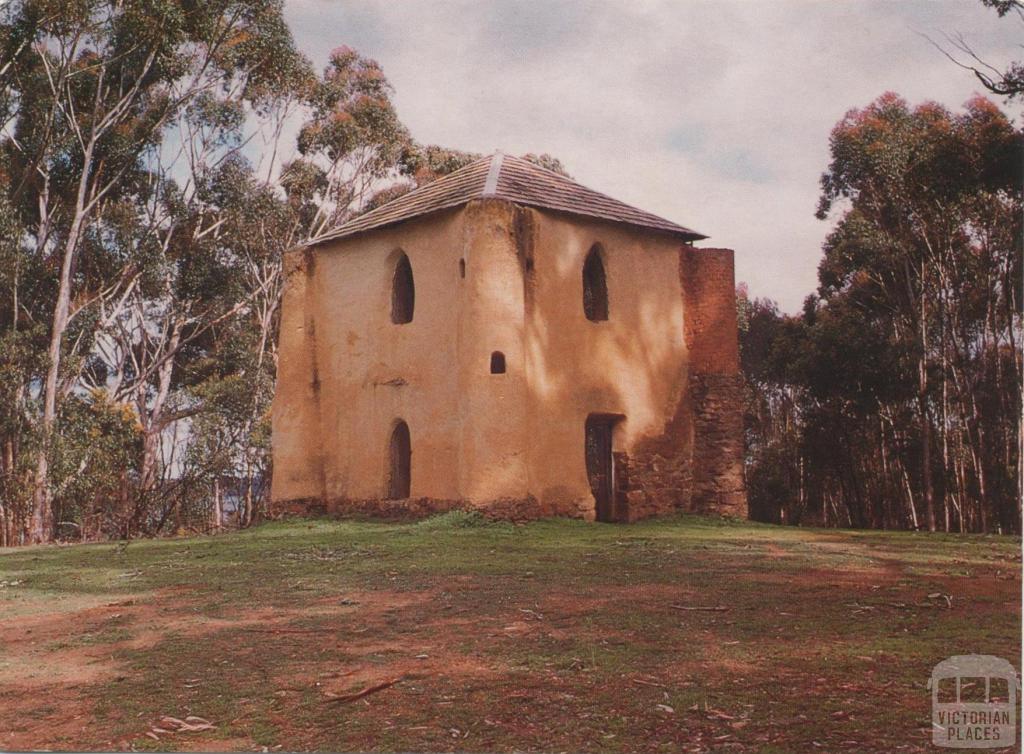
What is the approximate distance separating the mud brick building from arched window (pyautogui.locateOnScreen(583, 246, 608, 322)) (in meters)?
0.03

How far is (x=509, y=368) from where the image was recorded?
15.1 m

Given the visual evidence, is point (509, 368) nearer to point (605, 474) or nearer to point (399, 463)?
point (399, 463)

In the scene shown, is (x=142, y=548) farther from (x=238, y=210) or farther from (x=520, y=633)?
(x=238, y=210)

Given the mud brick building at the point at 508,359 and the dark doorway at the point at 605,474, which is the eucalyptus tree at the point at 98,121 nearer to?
the mud brick building at the point at 508,359

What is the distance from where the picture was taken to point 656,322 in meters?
17.5

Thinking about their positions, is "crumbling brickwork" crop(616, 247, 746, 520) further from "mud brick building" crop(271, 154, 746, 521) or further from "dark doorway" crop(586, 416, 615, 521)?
"dark doorway" crop(586, 416, 615, 521)

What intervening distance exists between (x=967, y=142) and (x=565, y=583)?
9.50 meters

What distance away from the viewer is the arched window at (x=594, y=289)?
1695 cm

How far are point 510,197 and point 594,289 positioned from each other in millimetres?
2411

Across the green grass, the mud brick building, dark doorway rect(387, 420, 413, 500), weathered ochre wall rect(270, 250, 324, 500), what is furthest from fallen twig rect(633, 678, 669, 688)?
weathered ochre wall rect(270, 250, 324, 500)

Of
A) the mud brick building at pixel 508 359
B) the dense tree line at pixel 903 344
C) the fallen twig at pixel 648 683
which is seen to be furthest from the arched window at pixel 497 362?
the fallen twig at pixel 648 683

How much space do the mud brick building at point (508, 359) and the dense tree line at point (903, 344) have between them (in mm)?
4020

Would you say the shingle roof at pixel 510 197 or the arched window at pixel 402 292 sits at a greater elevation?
the shingle roof at pixel 510 197

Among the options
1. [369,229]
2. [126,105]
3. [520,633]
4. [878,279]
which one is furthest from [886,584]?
[126,105]
